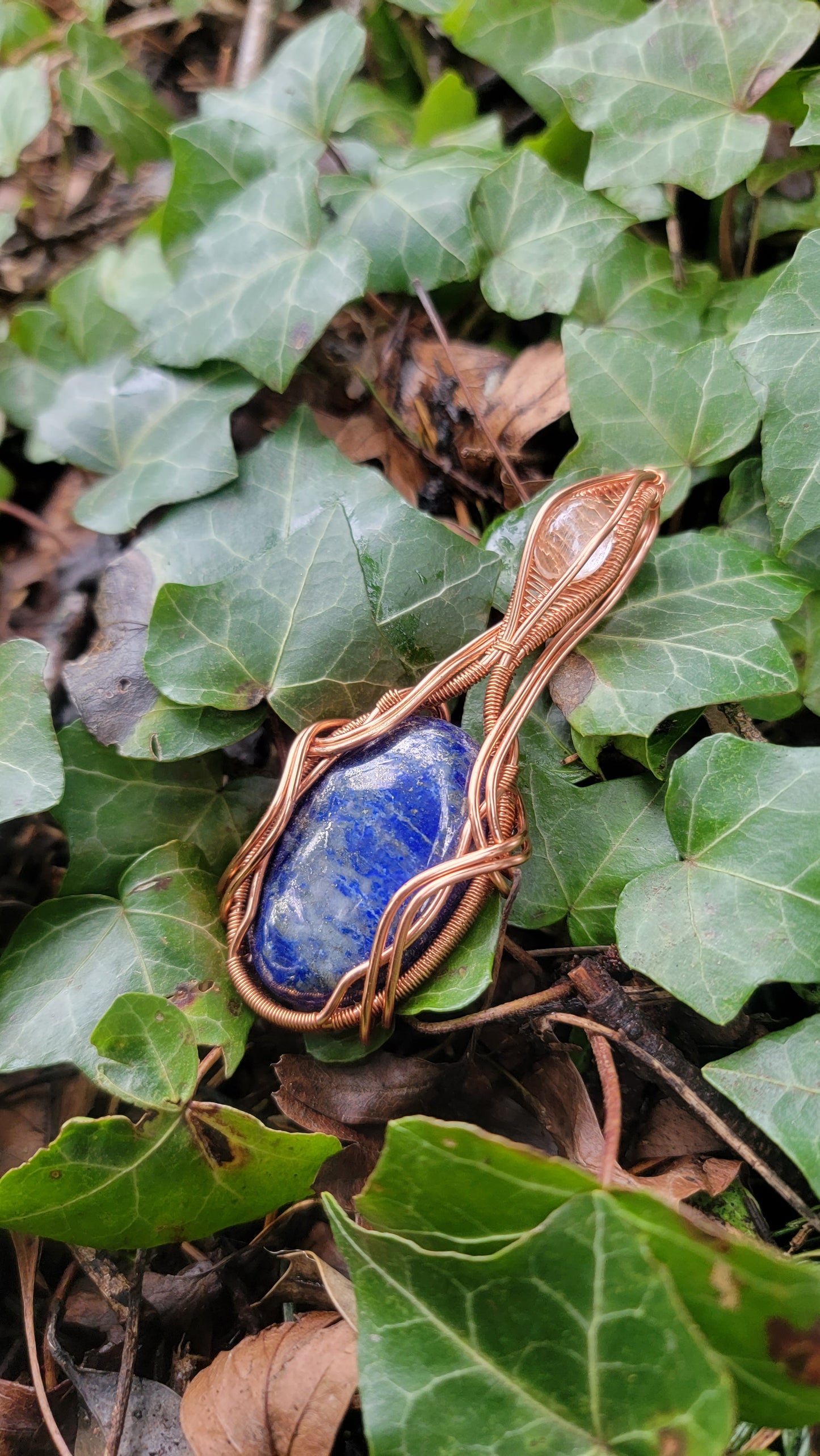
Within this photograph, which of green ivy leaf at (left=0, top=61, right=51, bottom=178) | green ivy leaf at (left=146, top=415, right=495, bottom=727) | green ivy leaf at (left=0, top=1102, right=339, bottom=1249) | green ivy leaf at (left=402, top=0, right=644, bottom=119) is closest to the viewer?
green ivy leaf at (left=0, top=1102, right=339, bottom=1249)

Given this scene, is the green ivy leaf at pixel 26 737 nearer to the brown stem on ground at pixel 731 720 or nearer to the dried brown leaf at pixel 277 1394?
the dried brown leaf at pixel 277 1394

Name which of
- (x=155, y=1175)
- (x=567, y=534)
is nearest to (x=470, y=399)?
(x=567, y=534)

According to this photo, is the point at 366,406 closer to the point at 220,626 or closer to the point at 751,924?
the point at 220,626

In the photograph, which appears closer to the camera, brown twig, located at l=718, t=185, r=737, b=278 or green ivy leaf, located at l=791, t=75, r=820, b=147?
green ivy leaf, located at l=791, t=75, r=820, b=147

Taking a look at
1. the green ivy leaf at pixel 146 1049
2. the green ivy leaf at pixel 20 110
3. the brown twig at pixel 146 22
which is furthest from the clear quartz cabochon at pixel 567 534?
the brown twig at pixel 146 22

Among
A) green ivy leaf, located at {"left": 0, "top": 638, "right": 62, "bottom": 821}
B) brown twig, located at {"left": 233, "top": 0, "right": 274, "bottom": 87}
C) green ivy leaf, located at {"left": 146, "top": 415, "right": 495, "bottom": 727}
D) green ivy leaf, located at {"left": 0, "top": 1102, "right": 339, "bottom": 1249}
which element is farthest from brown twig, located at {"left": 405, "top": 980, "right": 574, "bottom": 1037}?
brown twig, located at {"left": 233, "top": 0, "right": 274, "bottom": 87}

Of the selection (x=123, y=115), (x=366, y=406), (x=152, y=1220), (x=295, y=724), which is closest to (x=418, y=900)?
(x=295, y=724)

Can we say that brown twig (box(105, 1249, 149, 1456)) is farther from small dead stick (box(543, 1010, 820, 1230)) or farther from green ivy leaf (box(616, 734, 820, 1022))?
green ivy leaf (box(616, 734, 820, 1022))

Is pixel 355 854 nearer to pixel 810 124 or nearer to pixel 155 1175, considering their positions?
pixel 155 1175
